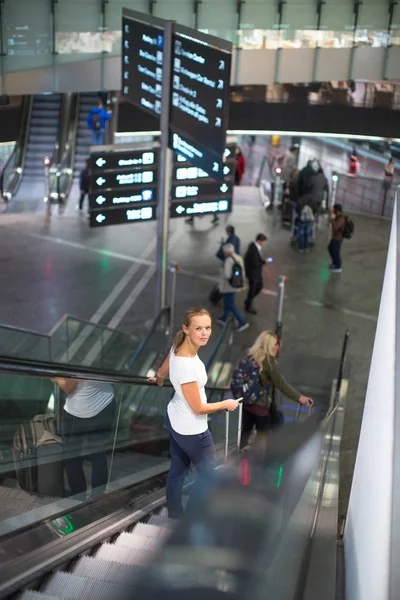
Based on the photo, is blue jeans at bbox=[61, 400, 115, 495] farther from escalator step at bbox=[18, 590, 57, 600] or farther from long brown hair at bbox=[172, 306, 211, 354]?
escalator step at bbox=[18, 590, 57, 600]

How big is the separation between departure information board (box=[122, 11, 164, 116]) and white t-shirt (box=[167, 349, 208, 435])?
8.02 meters

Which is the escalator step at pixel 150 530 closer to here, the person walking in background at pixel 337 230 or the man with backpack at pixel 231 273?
the man with backpack at pixel 231 273

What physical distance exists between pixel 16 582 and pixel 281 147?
95.6 ft

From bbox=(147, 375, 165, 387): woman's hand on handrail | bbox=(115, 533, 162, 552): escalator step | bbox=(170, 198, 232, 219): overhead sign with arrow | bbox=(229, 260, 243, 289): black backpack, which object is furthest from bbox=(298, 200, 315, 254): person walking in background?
bbox=(115, 533, 162, 552): escalator step

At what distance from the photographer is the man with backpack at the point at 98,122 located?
914 inches

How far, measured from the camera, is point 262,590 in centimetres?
431

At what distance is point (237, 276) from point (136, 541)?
29.1ft

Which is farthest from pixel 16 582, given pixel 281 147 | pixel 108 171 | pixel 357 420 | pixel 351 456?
pixel 281 147

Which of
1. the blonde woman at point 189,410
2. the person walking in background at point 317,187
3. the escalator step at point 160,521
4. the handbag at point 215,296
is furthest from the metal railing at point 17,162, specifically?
the blonde woman at point 189,410

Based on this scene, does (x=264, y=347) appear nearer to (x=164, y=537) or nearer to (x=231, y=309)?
(x=164, y=537)

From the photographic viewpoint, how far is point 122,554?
5184mm

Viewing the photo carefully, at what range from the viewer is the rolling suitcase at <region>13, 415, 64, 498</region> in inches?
226

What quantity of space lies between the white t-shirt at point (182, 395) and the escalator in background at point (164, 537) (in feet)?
1.74

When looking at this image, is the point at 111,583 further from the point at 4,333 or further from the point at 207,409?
the point at 4,333
